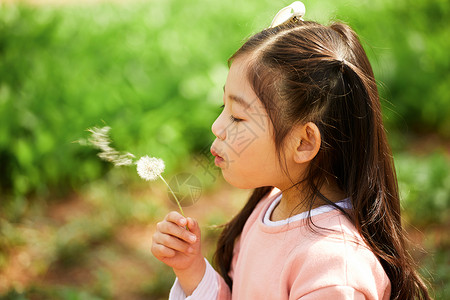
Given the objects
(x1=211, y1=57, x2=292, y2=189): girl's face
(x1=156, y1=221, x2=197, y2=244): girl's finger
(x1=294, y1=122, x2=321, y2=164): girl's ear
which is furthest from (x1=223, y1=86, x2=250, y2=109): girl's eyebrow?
(x1=156, y1=221, x2=197, y2=244): girl's finger

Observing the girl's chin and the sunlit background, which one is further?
the sunlit background

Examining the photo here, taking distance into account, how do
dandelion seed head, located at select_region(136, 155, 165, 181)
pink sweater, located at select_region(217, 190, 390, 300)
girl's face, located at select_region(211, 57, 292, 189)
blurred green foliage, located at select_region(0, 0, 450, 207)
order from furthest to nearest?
blurred green foliage, located at select_region(0, 0, 450, 207) → dandelion seed head, located at select_region(136, 155, 165, 181) → girl's face, located at select_region(211, 57, 292, 189) → pink sweater, located at select_region(217, 190, 390, 300)

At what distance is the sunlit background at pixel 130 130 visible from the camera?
2.82 metres

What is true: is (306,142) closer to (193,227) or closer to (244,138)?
(244,138)

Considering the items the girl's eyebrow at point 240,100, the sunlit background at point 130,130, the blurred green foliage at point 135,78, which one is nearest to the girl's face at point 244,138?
the girl's eyebrow at point 240,100

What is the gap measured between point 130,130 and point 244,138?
8.38ft

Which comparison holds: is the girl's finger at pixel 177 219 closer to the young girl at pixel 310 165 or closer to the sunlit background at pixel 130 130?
the young girl at pixel 310 165

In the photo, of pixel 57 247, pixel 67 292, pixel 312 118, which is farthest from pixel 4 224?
pixel 312 118

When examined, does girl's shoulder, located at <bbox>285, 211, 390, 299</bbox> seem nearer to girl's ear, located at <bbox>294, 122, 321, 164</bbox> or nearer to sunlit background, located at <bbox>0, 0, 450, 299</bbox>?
girl's ear, located at <bbox>294, 122, 321, 164</bbox>

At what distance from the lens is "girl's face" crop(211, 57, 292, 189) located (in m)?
1.28

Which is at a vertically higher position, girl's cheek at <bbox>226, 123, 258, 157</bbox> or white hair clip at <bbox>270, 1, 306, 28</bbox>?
white hair clip at <bbox>270, 1, 306, 28</bbox>

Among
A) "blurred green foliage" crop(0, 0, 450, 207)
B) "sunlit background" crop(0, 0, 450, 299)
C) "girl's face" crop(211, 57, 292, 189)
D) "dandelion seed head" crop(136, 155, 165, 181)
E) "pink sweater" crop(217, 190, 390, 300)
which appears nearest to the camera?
"pink sweater" crop(217, 190, 390, 300)

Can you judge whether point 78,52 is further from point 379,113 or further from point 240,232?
point 379,113

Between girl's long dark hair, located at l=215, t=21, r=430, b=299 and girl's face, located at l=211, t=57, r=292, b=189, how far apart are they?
2 cm
